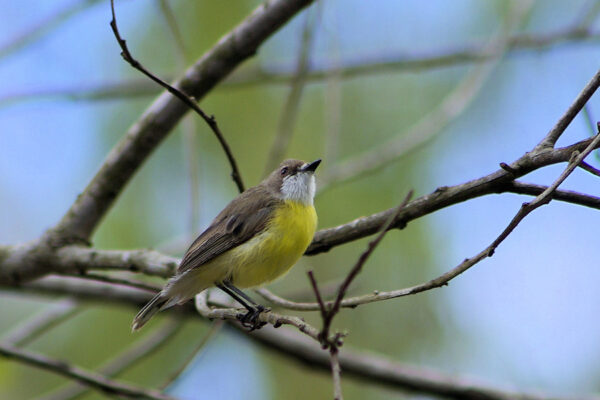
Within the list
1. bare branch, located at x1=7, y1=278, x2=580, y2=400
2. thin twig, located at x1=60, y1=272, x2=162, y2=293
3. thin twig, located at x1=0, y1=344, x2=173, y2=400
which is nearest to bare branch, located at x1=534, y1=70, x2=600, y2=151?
thin twig, located at x1=60, y1=272, x2=162, y2=293

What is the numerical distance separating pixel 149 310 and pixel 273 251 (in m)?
0.93

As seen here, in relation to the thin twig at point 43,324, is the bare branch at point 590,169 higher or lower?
lower

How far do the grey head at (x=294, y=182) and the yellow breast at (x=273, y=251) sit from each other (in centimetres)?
45

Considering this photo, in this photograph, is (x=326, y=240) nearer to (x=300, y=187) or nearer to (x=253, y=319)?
(x=253, y=319)

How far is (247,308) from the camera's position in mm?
4211

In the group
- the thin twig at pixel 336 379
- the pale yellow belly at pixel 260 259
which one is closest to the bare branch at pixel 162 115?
the pale yellow belly at pixel 260 259

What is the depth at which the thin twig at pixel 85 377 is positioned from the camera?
4.42m

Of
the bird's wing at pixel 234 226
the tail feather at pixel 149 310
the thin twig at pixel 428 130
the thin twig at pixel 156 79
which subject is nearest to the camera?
the thin twig at pixel 156 79

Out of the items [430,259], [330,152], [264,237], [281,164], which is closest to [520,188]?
[264,237]

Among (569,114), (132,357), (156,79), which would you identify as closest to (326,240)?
(156,79)

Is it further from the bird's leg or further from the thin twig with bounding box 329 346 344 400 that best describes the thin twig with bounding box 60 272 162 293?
the thin twig with bounding box 329 346 344 400

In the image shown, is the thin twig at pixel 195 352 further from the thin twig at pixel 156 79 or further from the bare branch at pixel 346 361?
the thin twig at pixel 156 79

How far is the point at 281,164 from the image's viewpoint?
230 inches

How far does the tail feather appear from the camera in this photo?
14.7 feet
